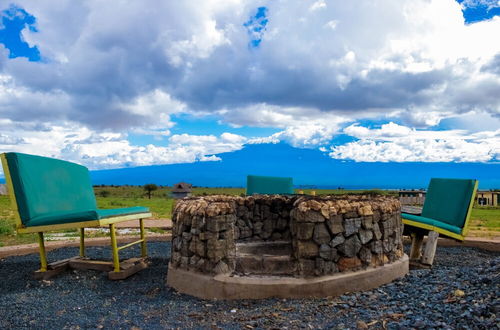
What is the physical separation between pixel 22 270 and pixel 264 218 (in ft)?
12.4

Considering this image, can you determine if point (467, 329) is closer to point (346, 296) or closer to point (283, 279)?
point (346, 296)

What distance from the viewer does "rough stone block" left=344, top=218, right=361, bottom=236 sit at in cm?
468

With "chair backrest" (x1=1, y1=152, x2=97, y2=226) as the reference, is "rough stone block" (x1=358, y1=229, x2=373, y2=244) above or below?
below

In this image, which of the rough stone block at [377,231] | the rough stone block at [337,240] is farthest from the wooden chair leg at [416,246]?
the rough stone block at [337,240]

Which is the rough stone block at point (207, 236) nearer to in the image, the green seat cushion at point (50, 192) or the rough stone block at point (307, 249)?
the rough stone block at point (307, 249)

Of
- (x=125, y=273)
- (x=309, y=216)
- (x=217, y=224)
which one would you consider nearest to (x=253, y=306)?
(x=217, y=224)

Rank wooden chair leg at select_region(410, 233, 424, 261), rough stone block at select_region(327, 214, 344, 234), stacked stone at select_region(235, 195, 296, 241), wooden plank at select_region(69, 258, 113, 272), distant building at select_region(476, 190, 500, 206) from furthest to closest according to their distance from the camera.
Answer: distant building at select_region(476, 190, 500, 206) → stacked stone at select_region(235, 195, 296, 241) → wooden chair leg at select_region(410, 233, 424, 261) → wooden plank at select_region(69, 258, 113, 272) → rough stone block at select_region(327, 214, 344, 234)

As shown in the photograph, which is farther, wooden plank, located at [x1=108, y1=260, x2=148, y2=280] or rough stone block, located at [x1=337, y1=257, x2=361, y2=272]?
wooden plank, located at [x1=108, y1=260, x2=148, y2=280]

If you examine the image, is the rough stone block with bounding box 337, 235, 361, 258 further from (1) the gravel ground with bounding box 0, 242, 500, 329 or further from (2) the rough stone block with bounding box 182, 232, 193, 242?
(2) the rough stone block with bounding box 182, 232, 193, 242

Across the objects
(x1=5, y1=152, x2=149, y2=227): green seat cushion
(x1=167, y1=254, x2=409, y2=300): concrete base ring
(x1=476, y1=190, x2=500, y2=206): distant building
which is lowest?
(x1=476, y1=190, x2=500, y2=206): distant building

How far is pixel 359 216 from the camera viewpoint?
15.8 feet

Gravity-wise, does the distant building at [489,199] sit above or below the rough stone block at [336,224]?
below

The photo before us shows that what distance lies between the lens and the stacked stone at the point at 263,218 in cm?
681

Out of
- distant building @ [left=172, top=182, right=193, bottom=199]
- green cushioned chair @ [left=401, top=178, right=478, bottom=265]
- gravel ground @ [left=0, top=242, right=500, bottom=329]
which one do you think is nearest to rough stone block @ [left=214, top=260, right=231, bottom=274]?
gravel ground @ [left=0, top=242, right=500, bottom=329]
